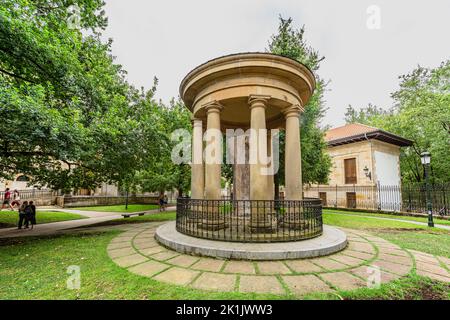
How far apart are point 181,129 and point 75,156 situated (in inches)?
558

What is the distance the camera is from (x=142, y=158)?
9977 millimetres

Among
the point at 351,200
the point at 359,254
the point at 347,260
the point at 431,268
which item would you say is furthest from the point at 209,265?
the point at 351,200

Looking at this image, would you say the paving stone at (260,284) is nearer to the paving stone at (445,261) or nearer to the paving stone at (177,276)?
the paving stone at (177,276)

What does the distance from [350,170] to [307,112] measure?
41.6 feet

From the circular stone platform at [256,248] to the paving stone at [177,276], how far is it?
932 millimetres

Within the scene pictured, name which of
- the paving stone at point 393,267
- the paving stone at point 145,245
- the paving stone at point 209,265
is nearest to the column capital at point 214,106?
the paving stone at point 145,245

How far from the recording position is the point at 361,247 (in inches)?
227

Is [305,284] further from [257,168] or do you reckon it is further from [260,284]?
[257,168]

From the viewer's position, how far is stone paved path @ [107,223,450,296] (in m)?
3.44

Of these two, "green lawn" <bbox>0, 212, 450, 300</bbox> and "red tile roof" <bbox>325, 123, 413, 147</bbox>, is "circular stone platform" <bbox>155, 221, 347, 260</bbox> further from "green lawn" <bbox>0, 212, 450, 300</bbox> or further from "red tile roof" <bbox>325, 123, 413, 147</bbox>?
"red tile roof" <bbox>325, 123, 413, 147</bbox>

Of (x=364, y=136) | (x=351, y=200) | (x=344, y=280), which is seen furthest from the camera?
(x=351, y=200)

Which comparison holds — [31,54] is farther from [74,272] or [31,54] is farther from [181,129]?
A: [181,129]

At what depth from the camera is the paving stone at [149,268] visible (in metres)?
3.92
